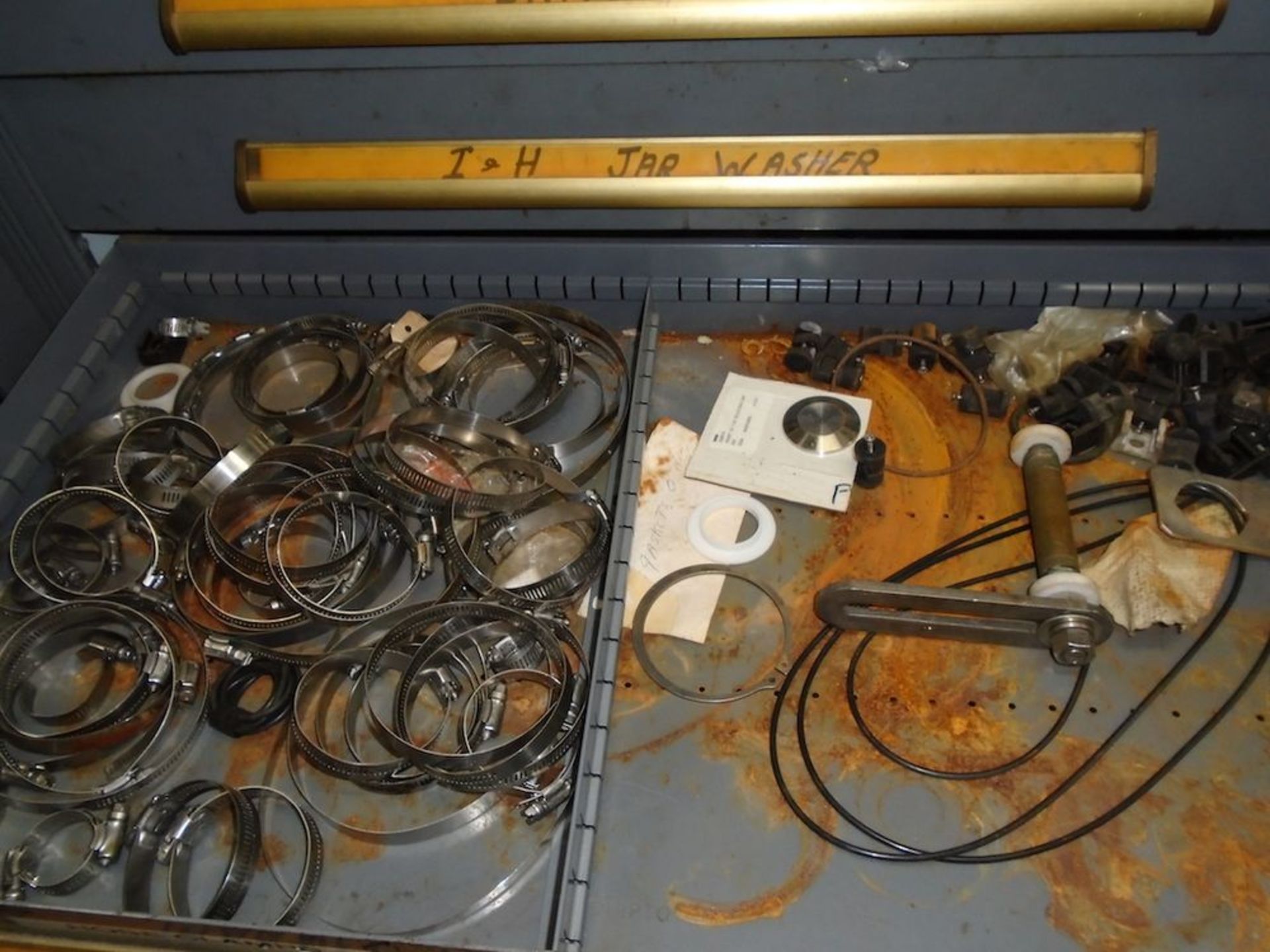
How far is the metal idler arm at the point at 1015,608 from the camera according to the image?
980 mm

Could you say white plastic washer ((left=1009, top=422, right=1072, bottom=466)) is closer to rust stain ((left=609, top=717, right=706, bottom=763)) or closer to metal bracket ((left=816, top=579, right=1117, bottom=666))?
metal bracket ((left=816, top=579, right=1117, bottom=666))

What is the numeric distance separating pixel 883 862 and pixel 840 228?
702mm

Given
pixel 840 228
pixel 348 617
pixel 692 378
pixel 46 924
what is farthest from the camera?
pixel 692 378

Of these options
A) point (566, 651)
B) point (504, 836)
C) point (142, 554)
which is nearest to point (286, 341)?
point (142, 554)

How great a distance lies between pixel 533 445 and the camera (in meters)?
1.18

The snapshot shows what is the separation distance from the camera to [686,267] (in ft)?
4.13

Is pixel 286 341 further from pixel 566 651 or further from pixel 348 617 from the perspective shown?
pixel 566 651

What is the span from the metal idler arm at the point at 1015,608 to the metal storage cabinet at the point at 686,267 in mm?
54

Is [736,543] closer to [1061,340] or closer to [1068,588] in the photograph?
[1068,588]

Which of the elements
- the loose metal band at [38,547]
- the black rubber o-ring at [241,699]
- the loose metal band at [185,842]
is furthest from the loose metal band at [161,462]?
the loose metal band at [185,842]

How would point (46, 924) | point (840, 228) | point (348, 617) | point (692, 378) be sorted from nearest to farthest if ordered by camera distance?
point (46, 924) → point (348, 617) → point (840, 228) → point (692, 378)

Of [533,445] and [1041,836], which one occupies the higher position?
[533,445]

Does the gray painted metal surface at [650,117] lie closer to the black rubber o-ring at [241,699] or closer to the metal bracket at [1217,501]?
the metal bracket at [1217,501]

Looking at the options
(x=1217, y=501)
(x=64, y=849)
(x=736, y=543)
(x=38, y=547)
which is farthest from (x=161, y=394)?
(x=1217, y=501)
